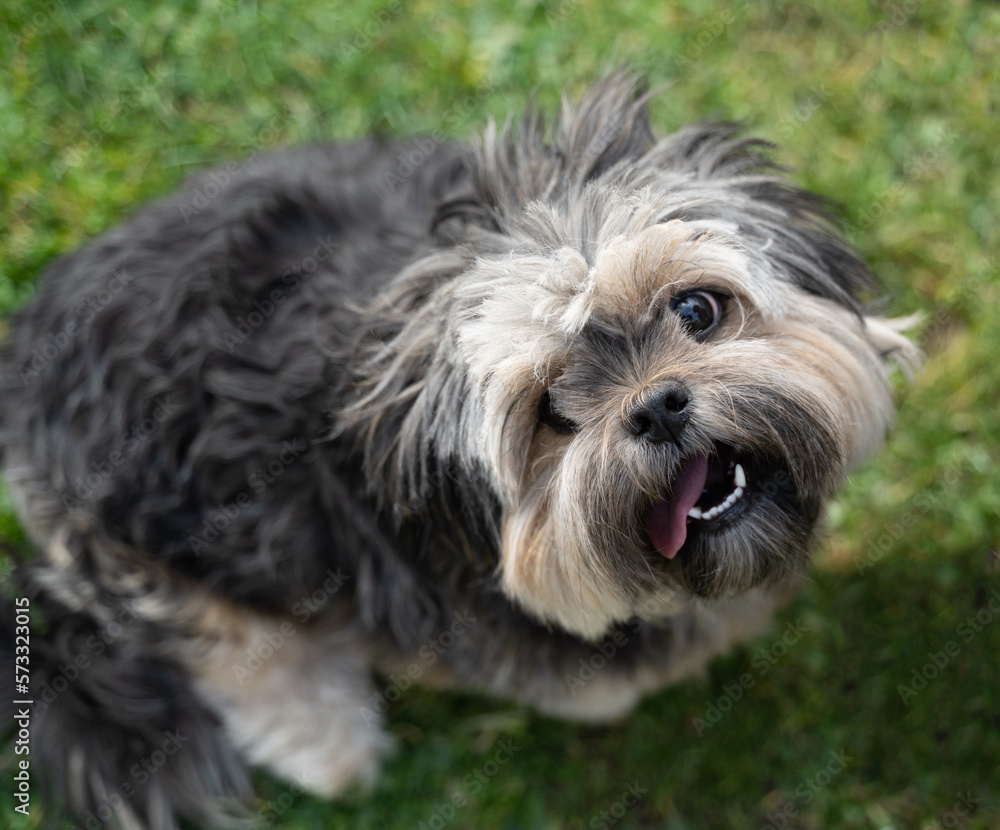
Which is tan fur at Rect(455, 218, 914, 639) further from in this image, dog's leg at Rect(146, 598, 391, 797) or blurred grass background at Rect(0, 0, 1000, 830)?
blurred grass background at Rect(0, 0, 1000, 830)

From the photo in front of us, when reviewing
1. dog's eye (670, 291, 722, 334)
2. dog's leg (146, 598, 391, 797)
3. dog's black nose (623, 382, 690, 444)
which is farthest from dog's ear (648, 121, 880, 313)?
dog's leg (146, 598, 391, 797)

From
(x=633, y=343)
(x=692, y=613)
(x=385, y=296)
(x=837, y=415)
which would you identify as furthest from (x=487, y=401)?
(x=692, y=613)

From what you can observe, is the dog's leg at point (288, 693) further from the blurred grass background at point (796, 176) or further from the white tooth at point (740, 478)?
the white tooth at point (740, 478)

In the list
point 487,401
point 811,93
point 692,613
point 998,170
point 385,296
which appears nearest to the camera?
point 487,401

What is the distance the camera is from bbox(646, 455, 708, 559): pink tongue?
7.40 feet

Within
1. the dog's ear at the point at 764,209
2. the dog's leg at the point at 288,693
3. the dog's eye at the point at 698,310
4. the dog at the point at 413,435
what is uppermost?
the dog's ear at the point at 764,209

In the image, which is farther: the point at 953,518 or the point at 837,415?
the point at 953,518

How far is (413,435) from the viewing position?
237 centimetres

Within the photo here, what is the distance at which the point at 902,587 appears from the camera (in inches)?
150

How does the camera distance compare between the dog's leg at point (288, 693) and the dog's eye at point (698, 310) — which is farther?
the dog's leg at point (288, 693)

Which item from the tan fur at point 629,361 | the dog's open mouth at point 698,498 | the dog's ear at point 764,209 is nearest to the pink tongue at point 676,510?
the dog's open mouth at point 698,498

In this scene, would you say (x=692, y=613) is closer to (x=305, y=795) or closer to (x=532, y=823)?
(x=532, y=823)

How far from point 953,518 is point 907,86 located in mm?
2113

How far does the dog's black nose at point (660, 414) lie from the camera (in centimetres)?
207
